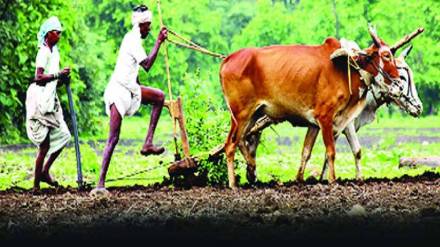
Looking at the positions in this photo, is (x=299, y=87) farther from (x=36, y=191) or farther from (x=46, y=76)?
(x=36, y=191)

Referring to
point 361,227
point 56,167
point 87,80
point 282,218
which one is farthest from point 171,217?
point 87,80

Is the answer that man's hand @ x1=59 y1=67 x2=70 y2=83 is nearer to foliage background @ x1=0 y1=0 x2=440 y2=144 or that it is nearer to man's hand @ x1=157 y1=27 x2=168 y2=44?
man's hand @ x1=157 y1=27 x2=168 y2=44

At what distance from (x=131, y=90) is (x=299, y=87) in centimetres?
208

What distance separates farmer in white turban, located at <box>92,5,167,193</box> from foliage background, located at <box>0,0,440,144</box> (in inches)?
292

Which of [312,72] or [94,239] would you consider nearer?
[94,239]

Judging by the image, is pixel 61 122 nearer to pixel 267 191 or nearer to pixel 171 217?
pixel 267 191

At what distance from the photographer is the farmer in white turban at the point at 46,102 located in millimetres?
14445

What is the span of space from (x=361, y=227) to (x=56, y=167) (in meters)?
13.1

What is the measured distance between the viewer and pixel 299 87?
1455 centimetres

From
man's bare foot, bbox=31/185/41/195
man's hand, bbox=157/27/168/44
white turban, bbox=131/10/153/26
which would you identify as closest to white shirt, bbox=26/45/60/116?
man's bare foot, bbox=31/185/41/195

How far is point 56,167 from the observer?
861 inches

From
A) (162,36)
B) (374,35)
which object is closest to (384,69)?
(374,35)

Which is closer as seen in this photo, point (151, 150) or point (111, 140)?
point (111, 140)

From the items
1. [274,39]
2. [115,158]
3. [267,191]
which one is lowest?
[274,39]
